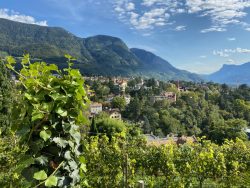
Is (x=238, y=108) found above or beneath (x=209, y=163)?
beneath

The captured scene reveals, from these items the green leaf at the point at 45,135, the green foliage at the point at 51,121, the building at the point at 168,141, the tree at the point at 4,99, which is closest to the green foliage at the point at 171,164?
the building at the point at 168,141

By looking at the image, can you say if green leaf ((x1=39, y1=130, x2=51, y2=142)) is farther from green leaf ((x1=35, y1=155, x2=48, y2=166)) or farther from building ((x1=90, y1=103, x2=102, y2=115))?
building ((x1=90, y1=103, x2=102, y2=115))

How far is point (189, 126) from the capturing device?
180ft

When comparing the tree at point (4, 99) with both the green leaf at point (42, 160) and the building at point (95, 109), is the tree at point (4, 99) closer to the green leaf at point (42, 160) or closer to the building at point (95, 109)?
the green leaf at point (42, 160)

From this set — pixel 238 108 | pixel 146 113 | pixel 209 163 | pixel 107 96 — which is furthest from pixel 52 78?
pixel 107 96

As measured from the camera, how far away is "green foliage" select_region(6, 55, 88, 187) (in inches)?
66.4

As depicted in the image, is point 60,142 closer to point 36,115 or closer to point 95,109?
point 36,115

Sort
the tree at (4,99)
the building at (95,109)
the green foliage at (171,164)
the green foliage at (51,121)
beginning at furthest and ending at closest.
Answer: the building at (95,109), the tree at (4,99), the green foliage at (171,164), the green foliage at (51,121)

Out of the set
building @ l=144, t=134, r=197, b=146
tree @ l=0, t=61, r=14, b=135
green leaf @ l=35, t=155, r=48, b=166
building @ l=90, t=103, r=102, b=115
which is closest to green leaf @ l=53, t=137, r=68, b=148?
green leaf @ l=35, t=155, r=48, b=166

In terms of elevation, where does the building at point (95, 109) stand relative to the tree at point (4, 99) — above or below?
below

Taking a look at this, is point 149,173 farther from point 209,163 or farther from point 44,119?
point 44,119

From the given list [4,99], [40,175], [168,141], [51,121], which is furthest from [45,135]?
[4,99]

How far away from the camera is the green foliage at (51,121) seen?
1688mm

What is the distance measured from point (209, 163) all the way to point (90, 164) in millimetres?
2536
